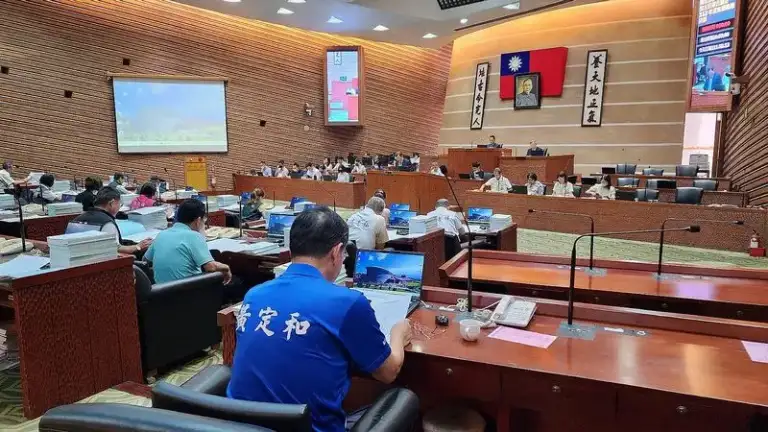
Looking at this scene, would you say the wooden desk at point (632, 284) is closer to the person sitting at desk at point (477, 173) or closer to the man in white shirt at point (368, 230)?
the man in white shirt at point (368, 230)

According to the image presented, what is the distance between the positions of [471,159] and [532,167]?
166 cm

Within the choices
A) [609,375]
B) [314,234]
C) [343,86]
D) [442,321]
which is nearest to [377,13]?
[343,86]

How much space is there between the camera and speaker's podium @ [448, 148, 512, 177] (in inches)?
441

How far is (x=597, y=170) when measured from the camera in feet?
46.3

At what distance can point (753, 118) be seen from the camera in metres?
8.33

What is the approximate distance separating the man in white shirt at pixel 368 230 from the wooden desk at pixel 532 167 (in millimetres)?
6069

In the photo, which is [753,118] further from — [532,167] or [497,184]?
[497,184]

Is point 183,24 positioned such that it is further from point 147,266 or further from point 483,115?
point 147,266

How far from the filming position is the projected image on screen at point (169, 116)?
12.4 meters

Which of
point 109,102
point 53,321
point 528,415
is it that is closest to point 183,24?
point 109,102

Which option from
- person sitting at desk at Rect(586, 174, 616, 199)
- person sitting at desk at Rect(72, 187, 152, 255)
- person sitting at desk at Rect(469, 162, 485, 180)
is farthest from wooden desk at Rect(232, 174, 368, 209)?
person sitting at desk at Rect(72, 187, 152, 255)

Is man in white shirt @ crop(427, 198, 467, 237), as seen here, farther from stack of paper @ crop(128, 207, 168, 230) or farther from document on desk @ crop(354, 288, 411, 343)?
document on desk @ crop(354, 288, 411, 343)

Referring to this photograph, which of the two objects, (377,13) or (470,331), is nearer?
(470,331)

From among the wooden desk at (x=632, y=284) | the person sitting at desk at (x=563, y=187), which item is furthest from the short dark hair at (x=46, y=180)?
the person sitting at desk at (x=563, y=187)
